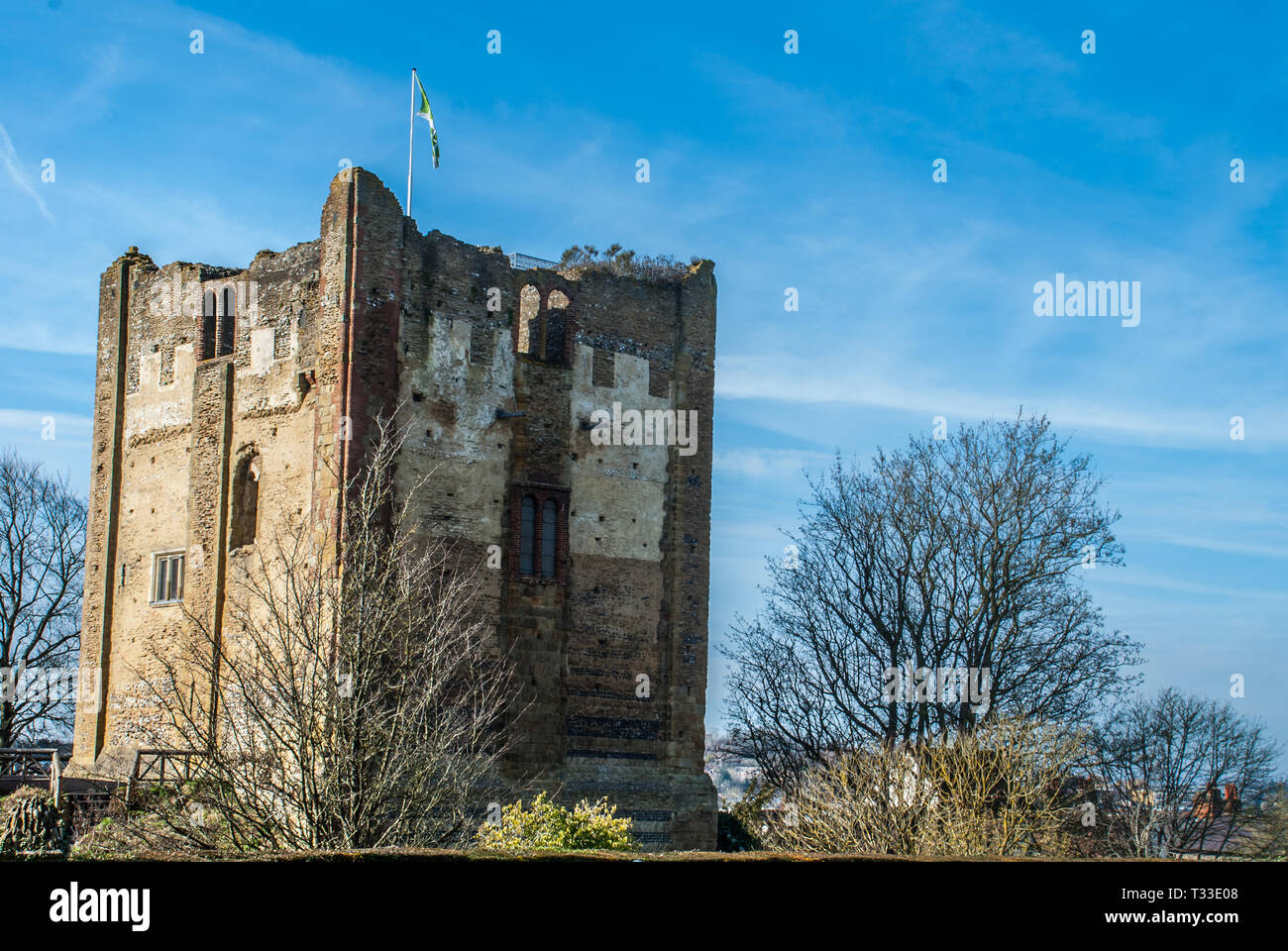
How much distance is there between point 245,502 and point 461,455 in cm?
414

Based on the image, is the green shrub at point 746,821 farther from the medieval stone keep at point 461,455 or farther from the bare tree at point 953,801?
the medieval stone keep at point 461,455

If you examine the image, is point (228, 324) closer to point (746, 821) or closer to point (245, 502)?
point (245, 502)

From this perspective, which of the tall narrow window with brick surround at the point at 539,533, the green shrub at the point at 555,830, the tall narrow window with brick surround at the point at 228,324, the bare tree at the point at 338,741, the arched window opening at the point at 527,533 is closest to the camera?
the bare tree at the point at 338,741

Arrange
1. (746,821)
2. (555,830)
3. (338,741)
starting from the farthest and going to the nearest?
(746,821) < (555,830) < (338,741)

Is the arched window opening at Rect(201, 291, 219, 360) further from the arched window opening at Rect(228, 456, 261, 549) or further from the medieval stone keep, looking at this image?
the arched window opening at Rect(228, 456, 261, 549)

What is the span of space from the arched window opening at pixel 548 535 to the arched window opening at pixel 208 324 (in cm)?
701

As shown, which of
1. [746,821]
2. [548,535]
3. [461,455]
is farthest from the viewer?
[746,821]

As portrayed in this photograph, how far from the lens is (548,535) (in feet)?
87.6

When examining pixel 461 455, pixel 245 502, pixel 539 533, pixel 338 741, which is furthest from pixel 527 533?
pixel 338 741

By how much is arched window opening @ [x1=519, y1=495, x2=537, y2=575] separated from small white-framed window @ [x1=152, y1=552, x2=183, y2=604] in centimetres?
640

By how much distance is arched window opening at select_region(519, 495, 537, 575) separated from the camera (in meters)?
26.4

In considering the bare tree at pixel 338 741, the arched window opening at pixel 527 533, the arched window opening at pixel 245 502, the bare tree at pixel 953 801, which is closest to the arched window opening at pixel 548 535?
the arched window opening at pixel 527 533

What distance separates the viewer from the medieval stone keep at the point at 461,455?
25516mm

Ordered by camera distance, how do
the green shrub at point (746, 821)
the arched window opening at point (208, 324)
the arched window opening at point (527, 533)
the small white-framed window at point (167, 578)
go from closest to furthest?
the arched window opening at point (527, 533) → the small white-framed window at point (167, 578) → the arched window opening at point (208, 324) → the green shrub at point (746, 821)
